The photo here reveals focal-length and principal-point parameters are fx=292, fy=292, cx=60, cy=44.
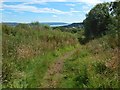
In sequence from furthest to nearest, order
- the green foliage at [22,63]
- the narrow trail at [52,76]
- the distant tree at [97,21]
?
the distant tree at [97,21] < the narrow trail at [52,76] < the green foliage at [22,63]

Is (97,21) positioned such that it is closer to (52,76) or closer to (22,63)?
(22,63)

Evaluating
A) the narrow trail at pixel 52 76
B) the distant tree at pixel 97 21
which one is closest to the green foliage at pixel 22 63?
the narrow trail at pixel 52 76

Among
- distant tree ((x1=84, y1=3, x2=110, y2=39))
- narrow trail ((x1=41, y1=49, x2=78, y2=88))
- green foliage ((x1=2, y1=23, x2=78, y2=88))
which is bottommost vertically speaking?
narrow trail ((x1=41, y1=49, x2=78, y2=88))

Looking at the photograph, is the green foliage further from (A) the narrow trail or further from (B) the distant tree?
(B) the distant tree

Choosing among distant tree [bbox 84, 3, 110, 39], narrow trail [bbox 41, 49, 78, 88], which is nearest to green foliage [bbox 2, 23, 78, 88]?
narrow trail [bbox 41, 49, 78, 88]

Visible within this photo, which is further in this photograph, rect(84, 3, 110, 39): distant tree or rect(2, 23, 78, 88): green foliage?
rect(84, 3, 110, 39): distant tree

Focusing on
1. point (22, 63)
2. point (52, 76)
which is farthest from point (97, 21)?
point (52, 76)

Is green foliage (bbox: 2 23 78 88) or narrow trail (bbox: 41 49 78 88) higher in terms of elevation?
green foliage (bbox: 2 23 78 88)

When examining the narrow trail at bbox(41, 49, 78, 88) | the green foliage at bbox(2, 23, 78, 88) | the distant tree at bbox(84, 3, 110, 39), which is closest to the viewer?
the green foliage at bbox(2, 23, 78, 88)

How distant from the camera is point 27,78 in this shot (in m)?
10.5

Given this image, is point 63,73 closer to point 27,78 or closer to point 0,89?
point 27,78

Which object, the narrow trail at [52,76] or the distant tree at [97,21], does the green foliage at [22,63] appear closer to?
the narrow trail at [52,76]

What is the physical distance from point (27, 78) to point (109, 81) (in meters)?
3.13

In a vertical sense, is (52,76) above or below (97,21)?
below
